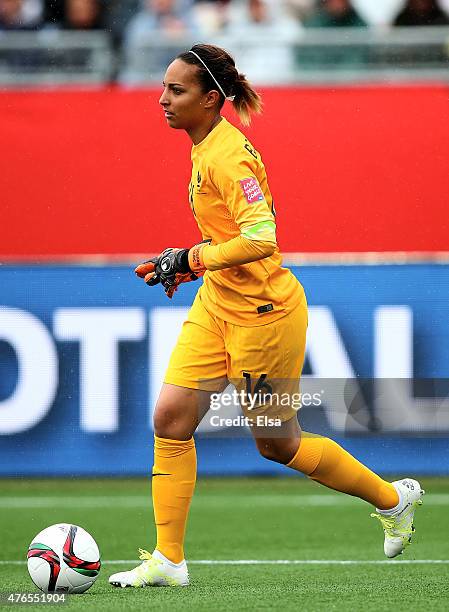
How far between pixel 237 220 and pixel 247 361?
56 cm

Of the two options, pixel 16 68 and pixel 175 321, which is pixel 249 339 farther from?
pixel 16 68

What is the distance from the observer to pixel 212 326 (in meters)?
5.12

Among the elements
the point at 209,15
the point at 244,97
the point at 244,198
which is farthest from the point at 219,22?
the point at 244,198

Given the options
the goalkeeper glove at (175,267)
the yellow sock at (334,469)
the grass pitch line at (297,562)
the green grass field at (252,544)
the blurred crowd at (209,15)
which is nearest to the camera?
the green grass field at (252,544)

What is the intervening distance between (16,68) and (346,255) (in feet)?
9.34

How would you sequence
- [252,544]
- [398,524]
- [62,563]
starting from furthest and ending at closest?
[252,544] → [398,524] → [62,563]

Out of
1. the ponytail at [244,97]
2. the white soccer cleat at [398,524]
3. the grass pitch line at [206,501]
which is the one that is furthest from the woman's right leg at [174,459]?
the grass pitch line at [206,501]

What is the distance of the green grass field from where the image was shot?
472 cm

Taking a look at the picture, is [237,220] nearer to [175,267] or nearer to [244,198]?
[244,198]

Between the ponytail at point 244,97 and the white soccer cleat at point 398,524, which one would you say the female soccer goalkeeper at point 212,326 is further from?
the white soccer cleat at point 398,524

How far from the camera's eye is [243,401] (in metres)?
5.07

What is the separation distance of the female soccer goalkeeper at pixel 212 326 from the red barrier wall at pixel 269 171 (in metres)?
4.47

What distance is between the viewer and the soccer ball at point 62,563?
4.82m

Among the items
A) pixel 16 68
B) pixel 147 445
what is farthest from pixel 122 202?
pixel 147 445
